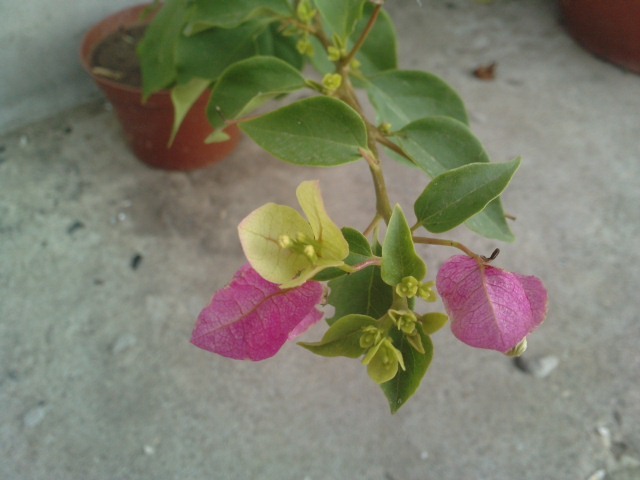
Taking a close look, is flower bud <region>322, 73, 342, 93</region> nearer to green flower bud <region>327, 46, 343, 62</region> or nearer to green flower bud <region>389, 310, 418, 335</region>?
green flower bud <region>327, 46, 343, 62</region>

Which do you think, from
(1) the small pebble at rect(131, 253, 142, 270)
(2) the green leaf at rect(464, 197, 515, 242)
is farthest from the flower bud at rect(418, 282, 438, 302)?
(1) the small pebble at rect(131, 253, 142, 270)

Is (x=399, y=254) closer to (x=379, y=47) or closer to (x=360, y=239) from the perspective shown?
(x=360, y=239)

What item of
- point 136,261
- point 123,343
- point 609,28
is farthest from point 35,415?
point 609,28

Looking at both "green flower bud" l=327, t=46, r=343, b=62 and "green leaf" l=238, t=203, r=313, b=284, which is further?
"green flower bud" l=327, t=46, r=343, b=62

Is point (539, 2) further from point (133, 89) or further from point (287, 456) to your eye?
point (287, 456)

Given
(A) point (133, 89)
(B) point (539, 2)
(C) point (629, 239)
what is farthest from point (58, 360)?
(B) point (539, 2)

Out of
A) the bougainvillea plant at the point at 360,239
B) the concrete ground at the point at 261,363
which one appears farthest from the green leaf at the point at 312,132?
the concrete ground at the point at 261,363
